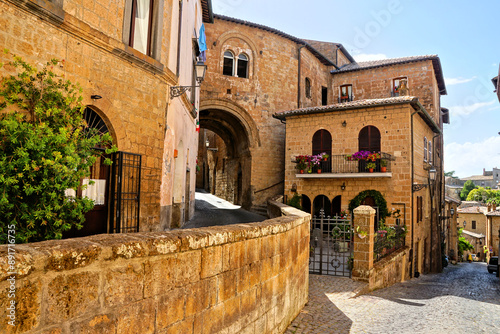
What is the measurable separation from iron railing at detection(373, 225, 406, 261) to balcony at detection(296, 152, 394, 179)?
2.55 metres

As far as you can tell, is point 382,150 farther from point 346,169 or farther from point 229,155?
point 229,155

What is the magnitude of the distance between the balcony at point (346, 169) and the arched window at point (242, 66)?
7109 millimetres

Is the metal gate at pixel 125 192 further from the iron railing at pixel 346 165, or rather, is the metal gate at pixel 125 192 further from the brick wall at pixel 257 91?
the brick wall at pixel 257 91

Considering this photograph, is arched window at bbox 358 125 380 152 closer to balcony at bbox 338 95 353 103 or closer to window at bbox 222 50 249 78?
window at bbox 222 50 249 78

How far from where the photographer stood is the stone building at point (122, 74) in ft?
18.7

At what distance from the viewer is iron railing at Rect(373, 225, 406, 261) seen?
1061cm

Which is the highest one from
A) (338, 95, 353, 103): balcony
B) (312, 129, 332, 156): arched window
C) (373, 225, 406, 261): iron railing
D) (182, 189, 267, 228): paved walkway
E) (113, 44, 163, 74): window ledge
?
(338, 95, 353, 103): balcony

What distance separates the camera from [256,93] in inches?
803

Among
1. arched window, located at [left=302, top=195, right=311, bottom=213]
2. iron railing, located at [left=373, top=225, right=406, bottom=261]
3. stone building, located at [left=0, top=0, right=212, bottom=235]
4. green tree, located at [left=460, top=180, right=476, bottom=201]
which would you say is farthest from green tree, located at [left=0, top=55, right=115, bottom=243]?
green tree, located at [left=460, top=180, right=476, bottom=201]

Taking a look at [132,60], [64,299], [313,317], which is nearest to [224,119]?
[132,60]

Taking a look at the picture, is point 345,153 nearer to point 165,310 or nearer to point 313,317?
point 313,317

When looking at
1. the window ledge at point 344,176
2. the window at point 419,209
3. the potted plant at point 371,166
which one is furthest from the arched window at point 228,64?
the window at point 419,209

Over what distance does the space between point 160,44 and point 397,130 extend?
37.8 feet

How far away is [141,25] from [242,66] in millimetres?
13110
